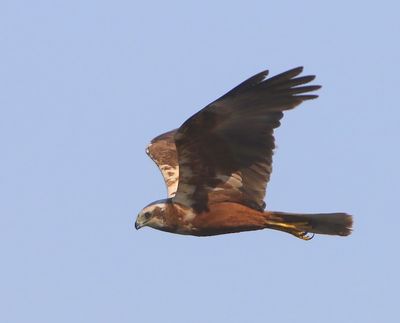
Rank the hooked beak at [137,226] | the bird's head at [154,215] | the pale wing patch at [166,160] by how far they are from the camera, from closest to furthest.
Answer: the bird's head at [154,215], the hooked beak at [137,226], the pale wing patch at [166,160]

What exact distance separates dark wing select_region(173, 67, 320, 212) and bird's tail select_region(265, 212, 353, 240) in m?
0.38

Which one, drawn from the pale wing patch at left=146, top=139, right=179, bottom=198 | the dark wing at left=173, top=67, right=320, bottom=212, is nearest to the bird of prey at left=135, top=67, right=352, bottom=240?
the dark wing at left=173, top=67, right=320, bottom=212

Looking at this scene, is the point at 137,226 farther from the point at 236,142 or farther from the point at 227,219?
the point at 236,142

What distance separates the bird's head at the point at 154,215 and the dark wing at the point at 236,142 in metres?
0.23

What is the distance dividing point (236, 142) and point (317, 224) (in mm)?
1618

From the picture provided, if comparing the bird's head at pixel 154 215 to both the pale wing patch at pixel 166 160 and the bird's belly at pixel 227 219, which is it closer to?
the bird's belly at pixel 227 219

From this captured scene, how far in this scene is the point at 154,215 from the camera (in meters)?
18.5

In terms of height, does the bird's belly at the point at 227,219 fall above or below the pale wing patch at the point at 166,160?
below

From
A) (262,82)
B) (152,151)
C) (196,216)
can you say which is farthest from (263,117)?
(152,151)

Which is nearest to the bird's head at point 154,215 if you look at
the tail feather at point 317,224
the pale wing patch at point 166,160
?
the pale wing patch at point 166,160

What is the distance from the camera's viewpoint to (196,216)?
1844 cm

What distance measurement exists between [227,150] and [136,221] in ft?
5.21

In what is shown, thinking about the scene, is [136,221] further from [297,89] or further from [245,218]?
[297,89]

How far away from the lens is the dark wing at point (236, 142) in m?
17.6
